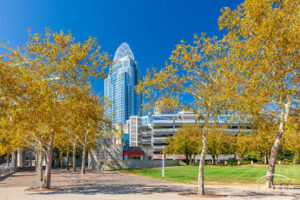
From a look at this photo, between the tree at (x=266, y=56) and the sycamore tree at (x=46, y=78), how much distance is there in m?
10.1

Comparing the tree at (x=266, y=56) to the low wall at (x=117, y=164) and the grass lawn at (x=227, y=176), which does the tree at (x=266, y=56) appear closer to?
the grass lawn at (x=227, y=176)

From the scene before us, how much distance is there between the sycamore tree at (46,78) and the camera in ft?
66.4

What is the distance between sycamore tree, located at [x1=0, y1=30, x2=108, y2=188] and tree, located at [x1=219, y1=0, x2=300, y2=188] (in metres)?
10.1

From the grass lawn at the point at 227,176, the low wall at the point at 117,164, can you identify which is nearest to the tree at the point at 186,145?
the low wall at the point at 117,164

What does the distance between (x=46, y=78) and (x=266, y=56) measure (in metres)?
15.4

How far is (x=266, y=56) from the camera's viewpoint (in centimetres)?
2045

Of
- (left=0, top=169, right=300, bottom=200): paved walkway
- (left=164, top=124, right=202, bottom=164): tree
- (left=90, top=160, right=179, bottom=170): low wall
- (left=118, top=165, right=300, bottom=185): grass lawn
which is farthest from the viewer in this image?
(left=164, top=124, right=202, bottom=164): tree

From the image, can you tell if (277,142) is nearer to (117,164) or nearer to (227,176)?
(227,176)

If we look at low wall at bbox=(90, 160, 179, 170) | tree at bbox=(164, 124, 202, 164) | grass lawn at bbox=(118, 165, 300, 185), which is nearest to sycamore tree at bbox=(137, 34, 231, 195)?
grass lawn at bbox=(118, 165, 300, 185)

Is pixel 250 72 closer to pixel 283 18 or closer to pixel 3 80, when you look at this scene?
pixel 283 18

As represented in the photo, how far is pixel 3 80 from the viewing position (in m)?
19.8

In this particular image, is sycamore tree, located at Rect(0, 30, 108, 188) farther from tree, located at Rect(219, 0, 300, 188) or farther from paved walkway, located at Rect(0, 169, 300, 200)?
tree, located at Rect(219, 0, 300, 188)

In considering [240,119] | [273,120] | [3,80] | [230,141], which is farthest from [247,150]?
[3,80]

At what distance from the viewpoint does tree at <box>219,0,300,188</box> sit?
1950 centimetres
